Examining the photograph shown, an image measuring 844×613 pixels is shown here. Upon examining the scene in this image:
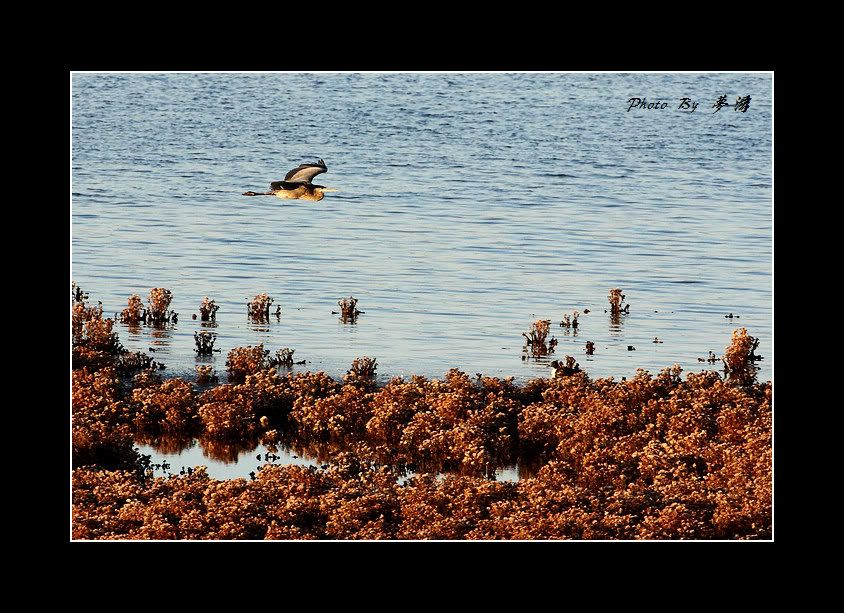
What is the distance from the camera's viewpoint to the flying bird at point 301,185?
1347cm

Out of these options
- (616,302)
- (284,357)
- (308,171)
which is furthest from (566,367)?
(308,171)

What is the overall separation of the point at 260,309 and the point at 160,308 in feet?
2.42

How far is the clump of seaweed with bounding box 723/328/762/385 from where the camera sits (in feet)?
42.8

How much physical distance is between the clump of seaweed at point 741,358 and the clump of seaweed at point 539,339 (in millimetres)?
1271

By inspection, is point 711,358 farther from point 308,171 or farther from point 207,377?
point 207,377

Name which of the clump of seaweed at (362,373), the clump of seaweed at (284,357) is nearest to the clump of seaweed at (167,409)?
the clump of seaweed at (284,357)

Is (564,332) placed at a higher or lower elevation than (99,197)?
lower

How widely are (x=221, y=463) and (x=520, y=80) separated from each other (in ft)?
12.1

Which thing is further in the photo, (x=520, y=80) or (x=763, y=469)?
(x=520, y=80)

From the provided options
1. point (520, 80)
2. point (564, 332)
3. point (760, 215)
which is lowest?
point (564, 332)

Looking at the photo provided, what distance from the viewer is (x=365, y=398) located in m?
13.2

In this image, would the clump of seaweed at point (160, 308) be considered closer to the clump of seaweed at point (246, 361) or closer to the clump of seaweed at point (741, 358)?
the clump of seaweed at point (246, 361)
